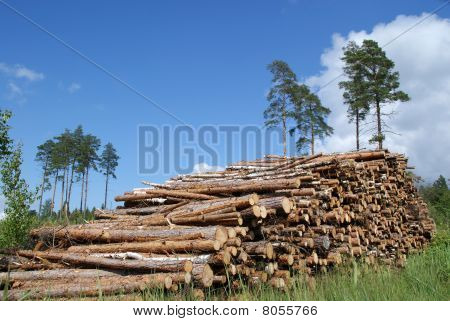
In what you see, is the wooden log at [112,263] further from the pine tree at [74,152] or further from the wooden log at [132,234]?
the pine tree at [74,152]

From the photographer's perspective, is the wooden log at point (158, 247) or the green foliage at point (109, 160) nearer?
the wooden log at point (158, 247)

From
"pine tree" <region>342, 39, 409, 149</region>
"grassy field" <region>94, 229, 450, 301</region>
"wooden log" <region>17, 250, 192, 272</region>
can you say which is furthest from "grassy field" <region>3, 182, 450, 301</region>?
"pine tree" <region>342, 39, 409, 149</region>

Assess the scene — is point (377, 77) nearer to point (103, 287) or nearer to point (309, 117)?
point (309, 117)

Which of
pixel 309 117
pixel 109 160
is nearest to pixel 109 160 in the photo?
pixel 109 160

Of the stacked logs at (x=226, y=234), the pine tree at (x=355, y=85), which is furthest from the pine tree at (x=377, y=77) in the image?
the stacked logs at (x=226, y=234)

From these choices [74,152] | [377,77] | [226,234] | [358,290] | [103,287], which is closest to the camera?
[358,290]

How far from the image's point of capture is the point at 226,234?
660 centimetres

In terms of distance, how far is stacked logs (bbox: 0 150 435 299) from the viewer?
20.9 ft

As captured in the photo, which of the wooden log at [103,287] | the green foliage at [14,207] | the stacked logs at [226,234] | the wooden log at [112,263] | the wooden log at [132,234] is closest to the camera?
the wooden log at [103,287]

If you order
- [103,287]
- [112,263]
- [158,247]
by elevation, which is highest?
[158,247]

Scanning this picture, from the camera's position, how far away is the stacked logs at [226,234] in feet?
20.9

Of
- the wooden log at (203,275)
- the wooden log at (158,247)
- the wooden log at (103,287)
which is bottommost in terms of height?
the wooden log at (103,287)

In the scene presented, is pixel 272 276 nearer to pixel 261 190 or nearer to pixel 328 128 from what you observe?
pixel 261 190

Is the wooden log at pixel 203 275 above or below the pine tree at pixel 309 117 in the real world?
below
